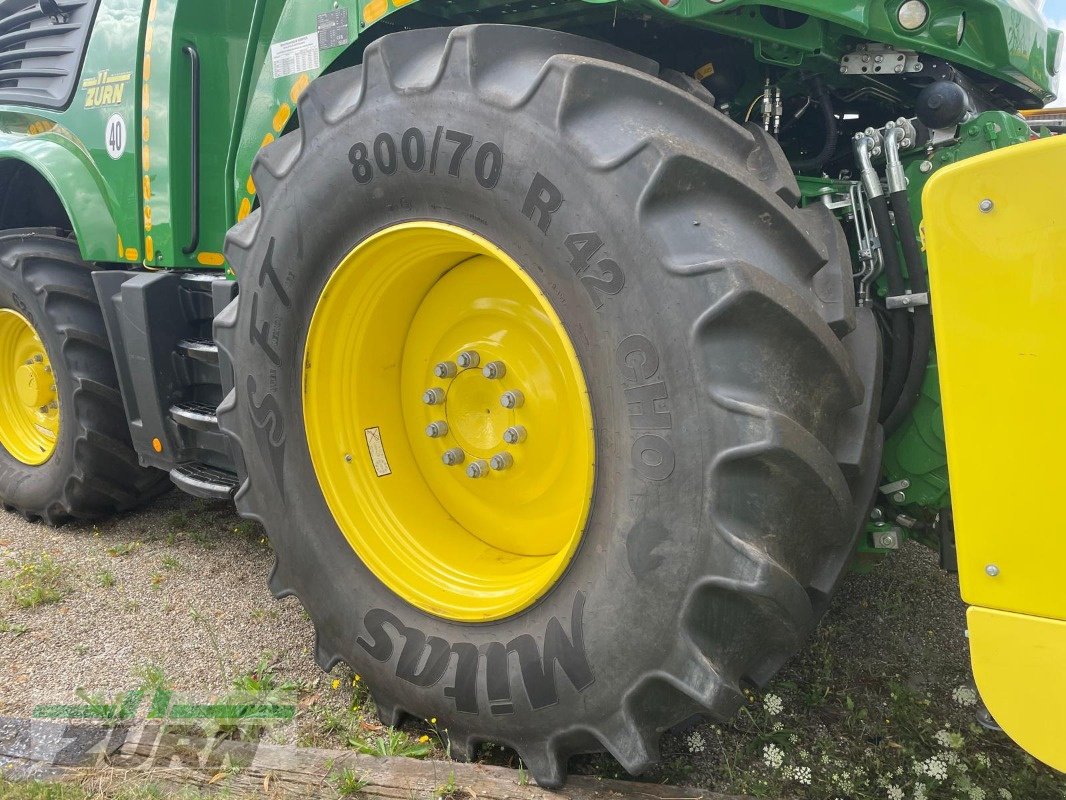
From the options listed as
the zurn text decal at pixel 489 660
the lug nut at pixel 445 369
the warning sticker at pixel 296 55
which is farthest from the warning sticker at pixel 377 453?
the warning sticker at pixel 296 55

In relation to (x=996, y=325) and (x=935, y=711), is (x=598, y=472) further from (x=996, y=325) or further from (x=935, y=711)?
(x=935, y=711)

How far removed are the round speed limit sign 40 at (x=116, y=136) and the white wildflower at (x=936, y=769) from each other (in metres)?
3.16

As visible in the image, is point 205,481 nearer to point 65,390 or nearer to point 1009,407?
point 65,390

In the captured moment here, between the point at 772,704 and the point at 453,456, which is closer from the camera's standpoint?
the point at 772,704

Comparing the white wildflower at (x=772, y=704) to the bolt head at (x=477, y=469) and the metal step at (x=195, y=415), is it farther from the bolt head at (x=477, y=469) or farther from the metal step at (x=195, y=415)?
the metal step at (x=195, y=415)

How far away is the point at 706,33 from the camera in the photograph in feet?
6.34

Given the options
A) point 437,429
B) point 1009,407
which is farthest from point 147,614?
point 1009,407

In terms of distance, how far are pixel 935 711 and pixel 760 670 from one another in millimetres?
800

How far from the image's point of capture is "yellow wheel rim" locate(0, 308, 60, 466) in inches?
142

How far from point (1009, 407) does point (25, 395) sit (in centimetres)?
398

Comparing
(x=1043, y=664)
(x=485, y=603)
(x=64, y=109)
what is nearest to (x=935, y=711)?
(x=1043, y=664)

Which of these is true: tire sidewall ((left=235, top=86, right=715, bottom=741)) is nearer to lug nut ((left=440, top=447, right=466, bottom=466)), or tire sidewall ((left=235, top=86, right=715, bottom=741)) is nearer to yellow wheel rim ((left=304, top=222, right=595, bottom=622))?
yellow wheel rim ((left=304, top=222, right=595, bottom=622))

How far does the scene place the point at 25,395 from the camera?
3.72 meters

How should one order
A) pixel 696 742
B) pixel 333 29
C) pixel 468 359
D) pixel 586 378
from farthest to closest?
pixel 333 29, pixel 468 359, pixel 696 742, pixel 586 378
